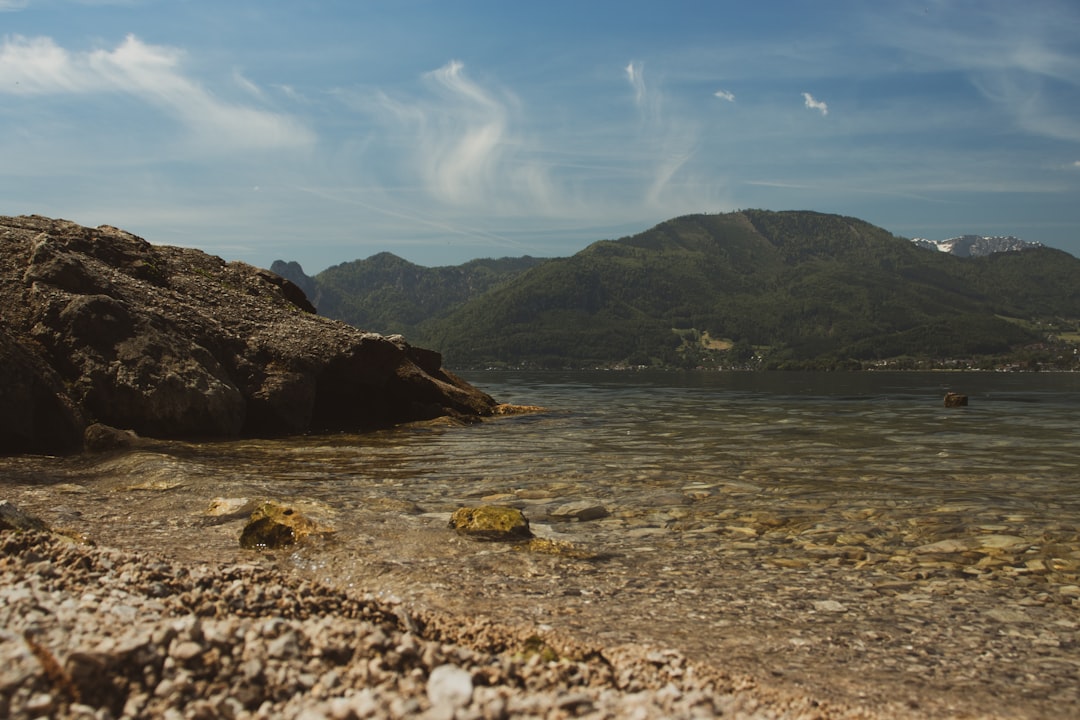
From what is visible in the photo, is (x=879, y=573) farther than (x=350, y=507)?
No

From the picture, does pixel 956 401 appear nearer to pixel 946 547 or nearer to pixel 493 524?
pixel 946 547

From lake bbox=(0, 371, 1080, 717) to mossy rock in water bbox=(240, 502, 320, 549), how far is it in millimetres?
279

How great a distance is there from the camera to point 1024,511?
412 inches

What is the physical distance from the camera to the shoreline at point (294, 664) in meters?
3.40

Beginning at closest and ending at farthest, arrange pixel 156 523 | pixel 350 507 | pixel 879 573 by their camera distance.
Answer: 1. pixel 879 573
2. pixel 156 523
3. pixel 350 507

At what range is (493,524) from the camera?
8477 millimetres

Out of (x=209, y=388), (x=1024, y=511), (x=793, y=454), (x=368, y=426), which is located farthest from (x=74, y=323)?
(x=1024, y=511)

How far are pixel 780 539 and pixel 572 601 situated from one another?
383cm

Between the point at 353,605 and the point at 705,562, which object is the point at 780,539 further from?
the point at 353,605

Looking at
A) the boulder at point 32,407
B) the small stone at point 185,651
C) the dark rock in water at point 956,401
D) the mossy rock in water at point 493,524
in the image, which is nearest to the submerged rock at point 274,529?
the mossy rock in water at point 493,524

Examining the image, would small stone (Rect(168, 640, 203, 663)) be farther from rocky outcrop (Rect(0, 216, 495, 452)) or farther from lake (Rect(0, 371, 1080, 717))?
rocky outcrop (Rect(0, 216, 495, 452))

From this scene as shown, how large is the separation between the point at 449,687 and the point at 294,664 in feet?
2.98

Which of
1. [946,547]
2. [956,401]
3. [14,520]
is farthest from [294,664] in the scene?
[956,401]

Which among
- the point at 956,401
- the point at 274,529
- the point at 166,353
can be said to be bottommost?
the point at 956,401
